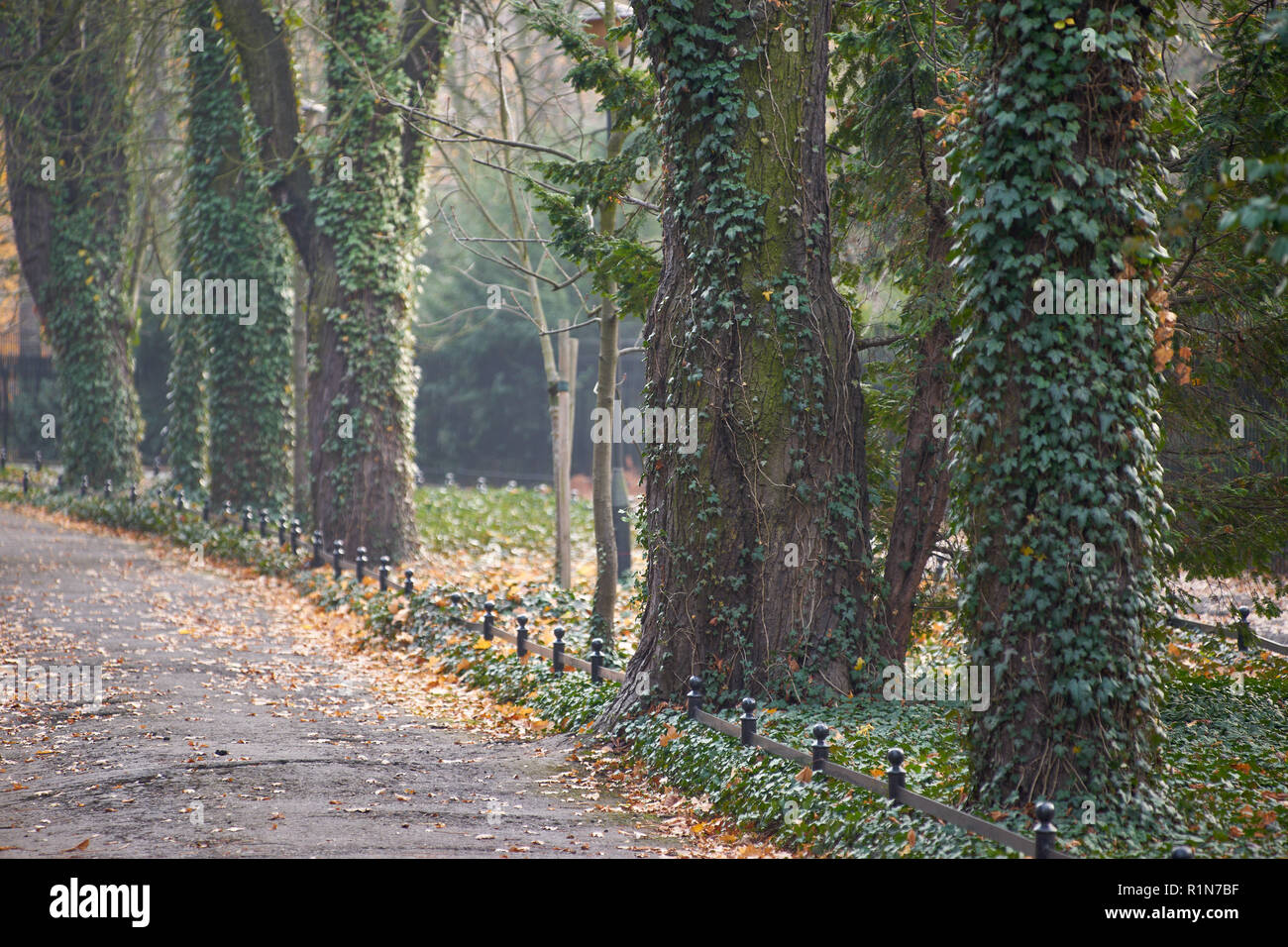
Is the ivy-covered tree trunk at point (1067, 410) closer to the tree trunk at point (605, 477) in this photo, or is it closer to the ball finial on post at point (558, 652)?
the ball finial on post at point (558, 652)

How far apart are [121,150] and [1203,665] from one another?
20453 millimetres

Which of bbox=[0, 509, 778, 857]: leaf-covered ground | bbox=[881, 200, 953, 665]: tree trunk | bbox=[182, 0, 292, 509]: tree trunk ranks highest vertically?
bbox=[182, 0, 292, 509]: tree trunk

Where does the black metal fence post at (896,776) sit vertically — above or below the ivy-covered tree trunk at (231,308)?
below

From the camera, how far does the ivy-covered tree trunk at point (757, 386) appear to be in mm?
8742

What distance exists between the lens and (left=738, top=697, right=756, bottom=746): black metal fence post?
7801 millimetres

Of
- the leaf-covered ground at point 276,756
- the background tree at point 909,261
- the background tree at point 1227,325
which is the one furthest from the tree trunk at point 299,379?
the background tree at point 1227,325

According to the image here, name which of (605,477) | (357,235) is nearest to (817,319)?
(605,477)

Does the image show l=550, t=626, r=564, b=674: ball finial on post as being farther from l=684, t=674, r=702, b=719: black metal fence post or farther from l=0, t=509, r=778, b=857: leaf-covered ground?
l=684, t=674, r=702, b=719: black metal fence post

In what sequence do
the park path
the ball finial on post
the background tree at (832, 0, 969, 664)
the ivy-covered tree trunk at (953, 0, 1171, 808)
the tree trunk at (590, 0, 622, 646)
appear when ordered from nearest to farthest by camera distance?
the ivy-covered tree trunk at (953, 0, 1171, 808) → the park path → the background tree at (832, 0, 969, 664) → the ball finial on post → the tree trunk at (590, 0, 622, 646)

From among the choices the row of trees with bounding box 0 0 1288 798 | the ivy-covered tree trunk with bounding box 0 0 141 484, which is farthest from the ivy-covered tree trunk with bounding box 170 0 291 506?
the row of trees with bounding box 0 0 1288 798

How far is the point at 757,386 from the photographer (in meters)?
8.78

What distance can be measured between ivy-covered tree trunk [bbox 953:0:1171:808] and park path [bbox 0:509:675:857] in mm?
2425
